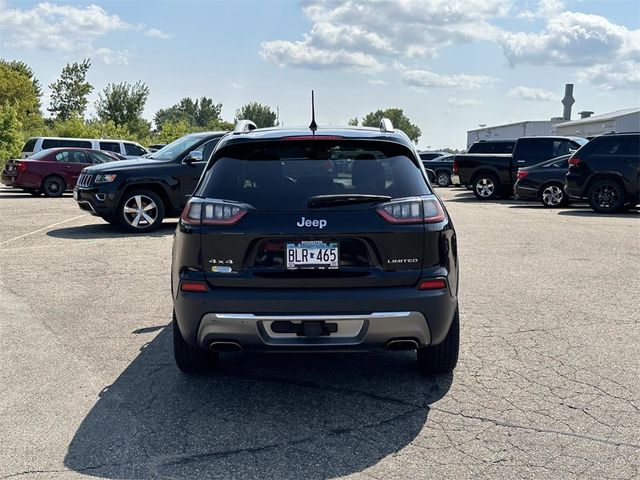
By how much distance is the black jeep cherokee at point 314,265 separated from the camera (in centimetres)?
379

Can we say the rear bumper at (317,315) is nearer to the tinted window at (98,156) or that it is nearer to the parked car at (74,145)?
the tinted window at (98,156)

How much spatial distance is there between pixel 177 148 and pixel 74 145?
1463 cm

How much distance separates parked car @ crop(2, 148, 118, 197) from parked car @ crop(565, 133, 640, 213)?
13.3 metres

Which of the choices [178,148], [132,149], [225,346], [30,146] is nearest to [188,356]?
[225,346]

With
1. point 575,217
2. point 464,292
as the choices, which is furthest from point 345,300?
point 575,217

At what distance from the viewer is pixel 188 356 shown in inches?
174

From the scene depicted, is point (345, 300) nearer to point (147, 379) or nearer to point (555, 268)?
point (147, 379)

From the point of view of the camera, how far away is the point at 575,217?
1542cm

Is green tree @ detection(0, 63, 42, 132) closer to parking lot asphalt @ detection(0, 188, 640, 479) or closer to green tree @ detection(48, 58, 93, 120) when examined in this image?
green tree @ detection(48, 58, 93, 120)

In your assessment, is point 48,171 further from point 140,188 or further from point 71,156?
point 140,188

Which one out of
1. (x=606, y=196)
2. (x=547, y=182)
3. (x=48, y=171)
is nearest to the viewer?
(x=606, y=196)

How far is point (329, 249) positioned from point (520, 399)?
154 cm

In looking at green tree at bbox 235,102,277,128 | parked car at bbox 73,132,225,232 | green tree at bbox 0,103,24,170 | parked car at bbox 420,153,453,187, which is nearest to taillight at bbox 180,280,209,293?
parked car at bbox 73,132,225,232

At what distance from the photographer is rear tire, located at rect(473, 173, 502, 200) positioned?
71.1 ft
